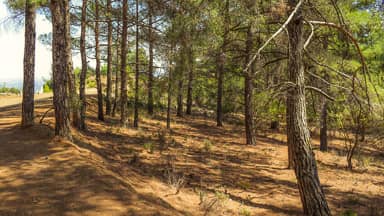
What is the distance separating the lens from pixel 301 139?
5.59 m

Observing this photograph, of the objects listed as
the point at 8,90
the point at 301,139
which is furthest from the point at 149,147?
the point at 8,90

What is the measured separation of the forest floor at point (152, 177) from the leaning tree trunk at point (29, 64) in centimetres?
50

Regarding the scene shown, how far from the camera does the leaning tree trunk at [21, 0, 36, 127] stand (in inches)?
368

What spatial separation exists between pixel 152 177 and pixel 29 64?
535 centimetres

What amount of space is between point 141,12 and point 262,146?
27.7 ft

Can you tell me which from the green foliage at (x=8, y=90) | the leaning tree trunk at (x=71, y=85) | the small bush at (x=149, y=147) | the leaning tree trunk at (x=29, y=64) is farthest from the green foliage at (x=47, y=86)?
the small bush at (x=149, y=147)

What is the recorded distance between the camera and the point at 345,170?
10734 mm

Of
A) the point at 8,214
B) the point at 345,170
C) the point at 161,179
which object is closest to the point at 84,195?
the point at 8,214

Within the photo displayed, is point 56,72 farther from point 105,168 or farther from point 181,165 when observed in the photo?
point 181,165

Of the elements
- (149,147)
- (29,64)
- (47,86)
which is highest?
(47,86)

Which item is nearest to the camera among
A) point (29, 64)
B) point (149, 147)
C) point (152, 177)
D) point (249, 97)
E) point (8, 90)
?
point (152, 177)

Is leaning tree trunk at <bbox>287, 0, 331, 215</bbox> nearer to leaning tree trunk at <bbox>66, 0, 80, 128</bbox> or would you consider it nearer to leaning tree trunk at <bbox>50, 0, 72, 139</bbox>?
leaning tree trunk at <bbox>50, 0, 72, 139</bbox>

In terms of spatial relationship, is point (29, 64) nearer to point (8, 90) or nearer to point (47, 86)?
point (8, 90)

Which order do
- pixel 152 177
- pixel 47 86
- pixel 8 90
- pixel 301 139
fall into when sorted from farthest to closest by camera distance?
pixel 47 86 < pixel 8 90 < pixel 152 177 < pixel 301 139
